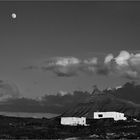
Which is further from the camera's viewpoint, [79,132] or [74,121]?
[74,121]

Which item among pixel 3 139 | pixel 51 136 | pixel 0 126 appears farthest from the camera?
pixel 0 126

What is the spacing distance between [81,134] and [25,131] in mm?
23852

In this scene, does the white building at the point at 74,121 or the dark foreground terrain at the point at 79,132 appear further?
the white building at the point at 74,121

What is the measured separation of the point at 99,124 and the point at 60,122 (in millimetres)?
23278

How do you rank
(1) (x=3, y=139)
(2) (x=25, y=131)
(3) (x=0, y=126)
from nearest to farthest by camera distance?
(1) (x=3, y=139) → (2) (x=25, y=131) → (3) (x=0, y=126)

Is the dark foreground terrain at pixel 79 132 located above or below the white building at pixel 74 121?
below

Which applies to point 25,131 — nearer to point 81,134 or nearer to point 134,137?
point 81,134

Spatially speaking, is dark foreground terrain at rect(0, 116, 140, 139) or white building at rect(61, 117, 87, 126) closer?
dark foreground terrain at rect(0, 116, 140, 139)

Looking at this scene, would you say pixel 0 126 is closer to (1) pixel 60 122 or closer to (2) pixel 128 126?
(1) pixel 60 122

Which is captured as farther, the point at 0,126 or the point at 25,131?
the point at 0,126

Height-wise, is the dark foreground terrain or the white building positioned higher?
the white building

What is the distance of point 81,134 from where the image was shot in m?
147

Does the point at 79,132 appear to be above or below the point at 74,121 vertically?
below

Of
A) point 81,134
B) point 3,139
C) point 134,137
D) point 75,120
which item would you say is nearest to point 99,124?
point 75,120
